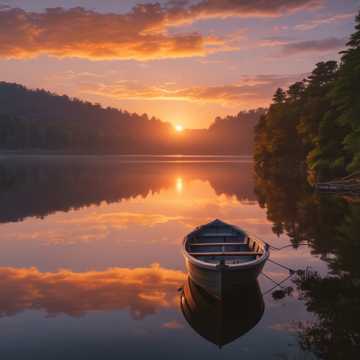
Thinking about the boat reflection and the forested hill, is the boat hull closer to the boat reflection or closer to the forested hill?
the boat reflection

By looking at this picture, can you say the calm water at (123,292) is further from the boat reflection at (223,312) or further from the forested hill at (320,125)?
the forested hill at (320,125)

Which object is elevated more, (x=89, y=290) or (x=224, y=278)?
(x=224, y=278)

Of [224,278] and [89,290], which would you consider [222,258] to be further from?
[89,290]

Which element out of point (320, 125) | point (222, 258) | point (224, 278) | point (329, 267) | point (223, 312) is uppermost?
point (320, 125)

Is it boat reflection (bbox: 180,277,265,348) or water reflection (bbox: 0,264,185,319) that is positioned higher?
boat reflection (bbox: 180,277,265,348)

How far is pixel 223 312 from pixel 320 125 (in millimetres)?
42263

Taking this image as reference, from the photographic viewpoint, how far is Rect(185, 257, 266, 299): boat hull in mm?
12735

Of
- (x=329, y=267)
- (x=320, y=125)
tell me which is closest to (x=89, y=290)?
(x=329, y=267)

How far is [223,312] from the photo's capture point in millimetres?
13211

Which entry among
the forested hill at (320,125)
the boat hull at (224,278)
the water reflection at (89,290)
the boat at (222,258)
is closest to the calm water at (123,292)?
the water reflection at (89,290)

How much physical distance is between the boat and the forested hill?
25.3 meters

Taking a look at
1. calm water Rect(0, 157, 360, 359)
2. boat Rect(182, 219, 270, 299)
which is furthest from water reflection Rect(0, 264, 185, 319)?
boat Rect(182, 219, 270, 299)

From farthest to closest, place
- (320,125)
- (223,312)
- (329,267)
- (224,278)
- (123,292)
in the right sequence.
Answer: (320,125)
(329,267)
(123,292)
(223,312)
(224,278)

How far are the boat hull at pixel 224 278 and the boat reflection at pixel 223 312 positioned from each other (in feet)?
1.40
